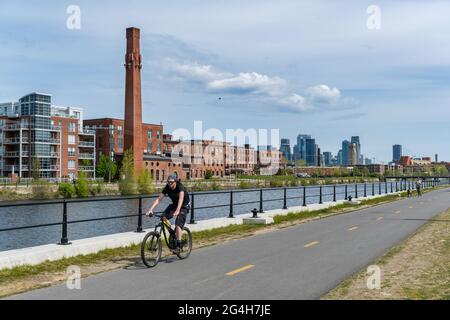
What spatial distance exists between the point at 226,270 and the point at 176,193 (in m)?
2.13

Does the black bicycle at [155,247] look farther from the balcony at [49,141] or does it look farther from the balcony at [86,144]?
Result: the balcony at [86,144]

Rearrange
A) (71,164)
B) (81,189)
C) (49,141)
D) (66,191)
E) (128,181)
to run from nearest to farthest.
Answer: (66,191) → (81,189) → (128,181) → (49,141) → (71,164)

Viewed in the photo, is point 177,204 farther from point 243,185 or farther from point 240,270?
point 243,185

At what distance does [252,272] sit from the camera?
9797mm

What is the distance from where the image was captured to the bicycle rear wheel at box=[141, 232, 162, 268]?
10.3 m

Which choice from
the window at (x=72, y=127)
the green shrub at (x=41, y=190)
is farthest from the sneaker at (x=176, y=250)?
the window at (x=72, y=127)

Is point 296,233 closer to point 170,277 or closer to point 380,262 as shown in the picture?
point 380,262

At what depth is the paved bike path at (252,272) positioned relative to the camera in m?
8.02

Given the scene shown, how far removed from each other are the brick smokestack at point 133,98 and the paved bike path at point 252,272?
77.1 metres

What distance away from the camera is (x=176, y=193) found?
36.7 feet

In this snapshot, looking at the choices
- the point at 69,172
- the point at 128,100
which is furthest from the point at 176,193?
the point at 69,172

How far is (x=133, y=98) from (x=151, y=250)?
81548 mm

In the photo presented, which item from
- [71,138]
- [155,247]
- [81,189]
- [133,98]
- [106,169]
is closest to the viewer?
[155,247]

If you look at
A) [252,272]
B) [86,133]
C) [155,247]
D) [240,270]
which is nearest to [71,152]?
[86,133]
